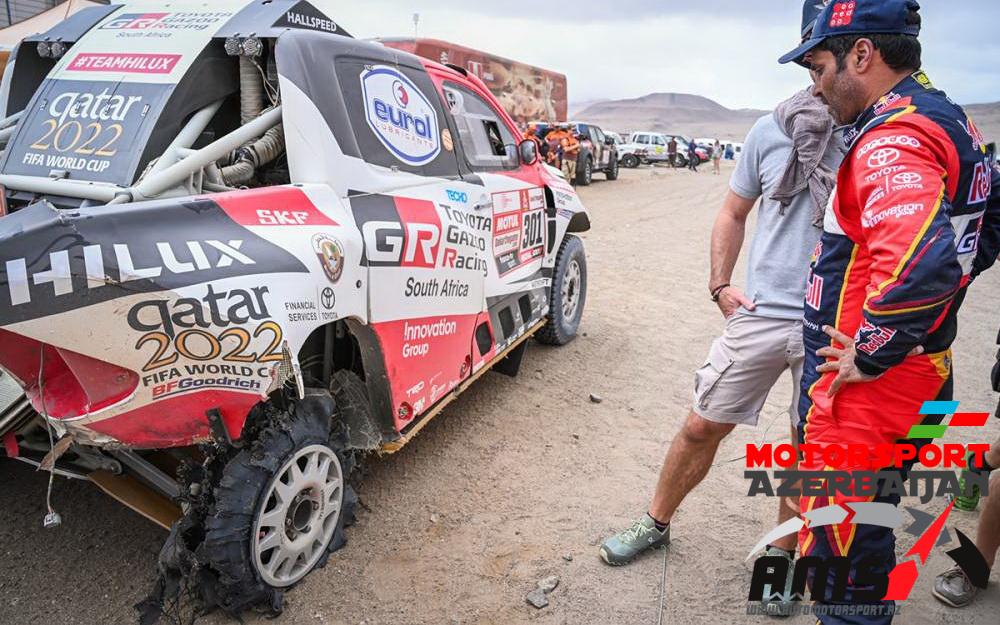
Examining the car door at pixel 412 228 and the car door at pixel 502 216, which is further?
the car door at pixel 502 216

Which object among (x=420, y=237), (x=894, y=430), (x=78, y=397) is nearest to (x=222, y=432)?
(x=78, y=397)

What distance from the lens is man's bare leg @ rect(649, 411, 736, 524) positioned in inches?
111

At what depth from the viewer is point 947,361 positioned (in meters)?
1.91

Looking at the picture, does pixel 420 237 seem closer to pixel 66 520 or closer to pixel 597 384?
pixel 66 520

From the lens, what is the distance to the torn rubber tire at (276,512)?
240cm

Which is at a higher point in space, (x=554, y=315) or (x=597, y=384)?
(x=554, y=315)

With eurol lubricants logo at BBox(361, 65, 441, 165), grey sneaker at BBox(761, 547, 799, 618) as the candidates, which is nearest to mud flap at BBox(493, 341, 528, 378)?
eurol lubricants logo at BBox(361, 65, 441, 165)

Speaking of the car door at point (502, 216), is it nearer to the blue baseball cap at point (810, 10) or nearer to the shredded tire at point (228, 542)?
the shredded tire at point (228, 542)

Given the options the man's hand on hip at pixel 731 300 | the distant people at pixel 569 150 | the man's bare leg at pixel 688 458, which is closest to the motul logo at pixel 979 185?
the man's hand on hip at pixel 731 300

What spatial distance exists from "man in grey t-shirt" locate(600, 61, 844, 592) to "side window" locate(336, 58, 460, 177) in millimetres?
1455

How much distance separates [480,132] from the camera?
13.9 feet

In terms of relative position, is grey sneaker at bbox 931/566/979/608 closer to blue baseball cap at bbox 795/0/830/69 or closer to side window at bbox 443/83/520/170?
blue baseball cap at bbox 795/0/830/69

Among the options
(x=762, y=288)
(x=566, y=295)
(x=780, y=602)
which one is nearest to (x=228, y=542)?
(x=780, y=602)

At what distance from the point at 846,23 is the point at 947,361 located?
975 mm
